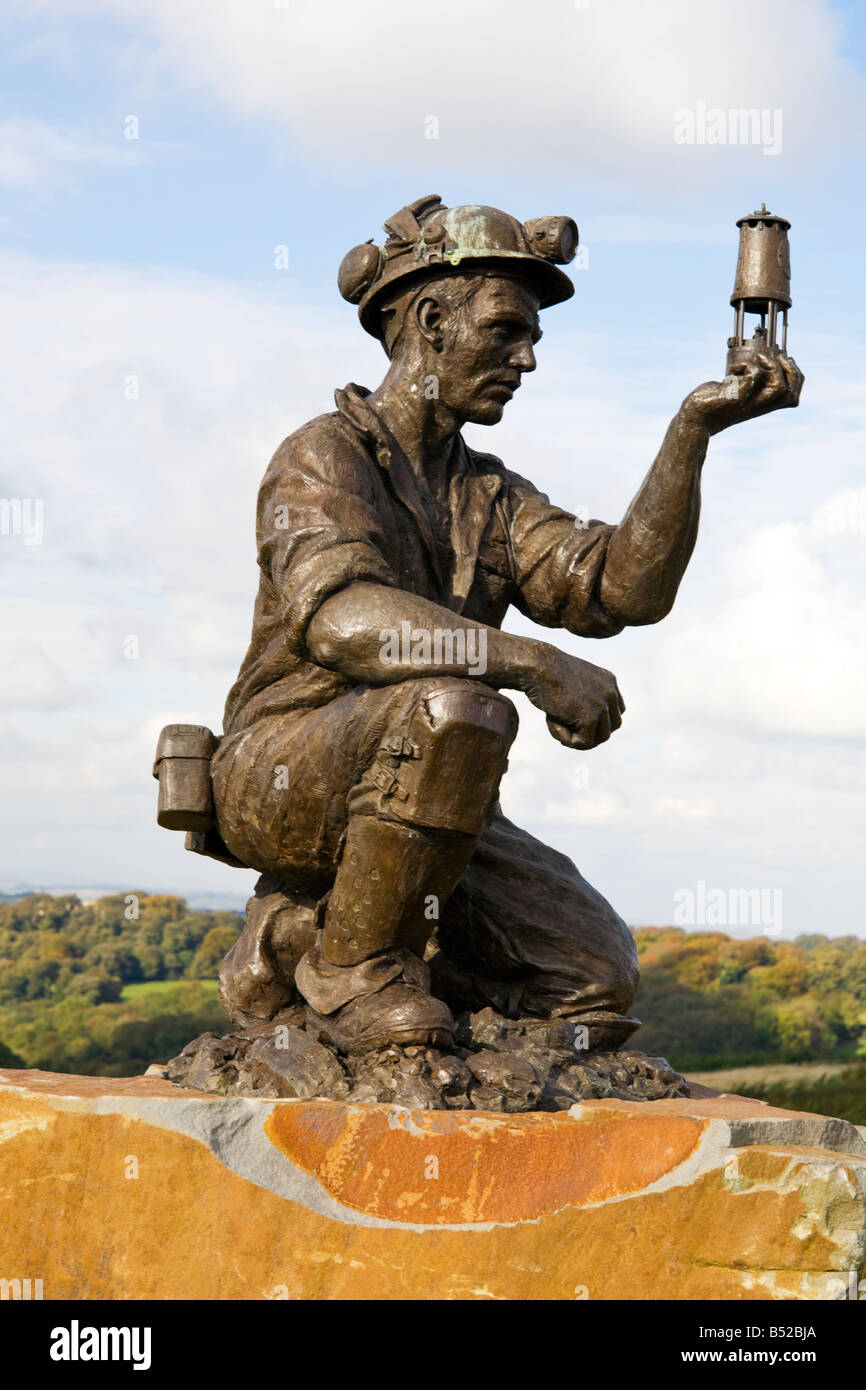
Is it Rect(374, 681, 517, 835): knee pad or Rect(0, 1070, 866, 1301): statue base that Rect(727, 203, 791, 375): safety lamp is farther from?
Rect(0, 1070, 866, 1301): statue base

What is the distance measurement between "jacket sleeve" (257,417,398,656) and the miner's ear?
46cm

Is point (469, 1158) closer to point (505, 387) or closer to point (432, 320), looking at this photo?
point (505, 387)

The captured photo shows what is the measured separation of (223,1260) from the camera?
16.3ft

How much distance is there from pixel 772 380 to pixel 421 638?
1.36 metres

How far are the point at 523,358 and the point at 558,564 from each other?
0.70 meters

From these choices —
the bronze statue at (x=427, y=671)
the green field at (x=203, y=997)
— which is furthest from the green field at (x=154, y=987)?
the bronze statue at (x=427, y=671)

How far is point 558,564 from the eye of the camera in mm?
6117

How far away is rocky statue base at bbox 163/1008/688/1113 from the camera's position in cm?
511

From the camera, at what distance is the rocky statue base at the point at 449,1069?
5.11 meters

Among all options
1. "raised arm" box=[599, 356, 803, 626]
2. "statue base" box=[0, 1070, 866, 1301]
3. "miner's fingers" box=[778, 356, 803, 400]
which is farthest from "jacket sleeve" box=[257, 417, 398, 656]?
"statue base" box=[0, 1070, 866, 1301]

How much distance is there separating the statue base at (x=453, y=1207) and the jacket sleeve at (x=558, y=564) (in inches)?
71.0

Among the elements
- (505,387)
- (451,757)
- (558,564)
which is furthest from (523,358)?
(451,757)

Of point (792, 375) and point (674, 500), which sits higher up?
point (792, 375)
